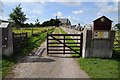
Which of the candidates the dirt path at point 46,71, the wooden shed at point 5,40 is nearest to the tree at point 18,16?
the wooden shed at point 5,40

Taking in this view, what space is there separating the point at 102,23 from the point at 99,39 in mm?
1030

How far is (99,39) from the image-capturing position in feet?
38.9

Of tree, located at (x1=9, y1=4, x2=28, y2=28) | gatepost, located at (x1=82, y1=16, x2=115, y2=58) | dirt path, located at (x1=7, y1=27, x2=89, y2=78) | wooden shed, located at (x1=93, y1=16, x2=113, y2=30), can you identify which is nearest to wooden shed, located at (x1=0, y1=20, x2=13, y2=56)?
dirt path, located at (x1=7, y1=27, x2=89, y2=78)

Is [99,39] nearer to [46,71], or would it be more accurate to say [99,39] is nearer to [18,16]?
[46,71]

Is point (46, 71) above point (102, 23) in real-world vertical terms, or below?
below

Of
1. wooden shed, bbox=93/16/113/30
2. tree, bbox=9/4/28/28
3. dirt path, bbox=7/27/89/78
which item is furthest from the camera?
tree, bbox=9/4/28/28

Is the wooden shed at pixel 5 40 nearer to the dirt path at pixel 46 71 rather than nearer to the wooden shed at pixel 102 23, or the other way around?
the dirt path at pixel 46 71

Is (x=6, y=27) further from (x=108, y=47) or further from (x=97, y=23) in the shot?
(x=108, y=47)

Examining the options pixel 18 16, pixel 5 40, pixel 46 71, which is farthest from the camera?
pixel 18 16

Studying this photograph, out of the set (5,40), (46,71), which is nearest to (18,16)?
(5,40)

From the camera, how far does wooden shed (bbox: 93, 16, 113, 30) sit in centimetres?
1170

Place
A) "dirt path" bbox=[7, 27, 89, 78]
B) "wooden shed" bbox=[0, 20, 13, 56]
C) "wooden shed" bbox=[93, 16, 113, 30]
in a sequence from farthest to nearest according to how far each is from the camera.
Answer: "wooden shed" bbox=[93, 16, 113, 30] < "wooden shed" bbox=[0, 20, 13, 56] < "dirt path" bbox=[7, 27, 89, 78]

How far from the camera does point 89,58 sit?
11680 millimetres

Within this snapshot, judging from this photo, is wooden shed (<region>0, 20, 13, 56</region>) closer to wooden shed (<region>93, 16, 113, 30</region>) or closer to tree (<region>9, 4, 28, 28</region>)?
wooden shed (<region>93, 16, 113, 30</region>)
